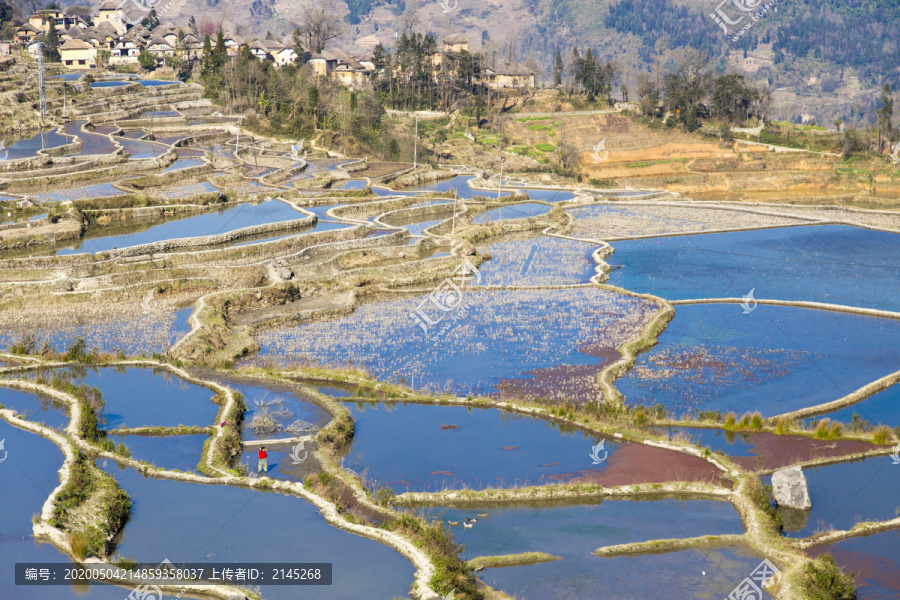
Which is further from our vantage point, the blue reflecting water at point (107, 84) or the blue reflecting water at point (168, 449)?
the blue reflecting water at point (107, 84)

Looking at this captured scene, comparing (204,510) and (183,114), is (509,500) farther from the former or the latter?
(183,114)

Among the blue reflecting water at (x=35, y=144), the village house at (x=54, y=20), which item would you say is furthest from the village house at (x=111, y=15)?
the blue reflecting water at (x=35, y=144)

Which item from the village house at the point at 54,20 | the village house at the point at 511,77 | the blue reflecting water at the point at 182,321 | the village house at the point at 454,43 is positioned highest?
the village house at the point at 54,20

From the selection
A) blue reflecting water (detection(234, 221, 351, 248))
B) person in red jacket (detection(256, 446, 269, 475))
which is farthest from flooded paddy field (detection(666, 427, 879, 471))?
blue reflecting water (detection(234, 221, 351, 248))

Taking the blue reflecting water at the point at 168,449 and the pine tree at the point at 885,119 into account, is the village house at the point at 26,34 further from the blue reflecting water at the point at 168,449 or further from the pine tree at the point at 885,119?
the blue reflecting water at the point at 168,449

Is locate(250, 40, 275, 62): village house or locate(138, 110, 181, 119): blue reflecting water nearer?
locate(138, 110, 181, 119): blue reflecting water

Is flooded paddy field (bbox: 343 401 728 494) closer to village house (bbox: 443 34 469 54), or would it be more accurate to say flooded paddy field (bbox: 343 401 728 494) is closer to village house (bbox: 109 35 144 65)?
village house (bbox: 443 34 469 54)
